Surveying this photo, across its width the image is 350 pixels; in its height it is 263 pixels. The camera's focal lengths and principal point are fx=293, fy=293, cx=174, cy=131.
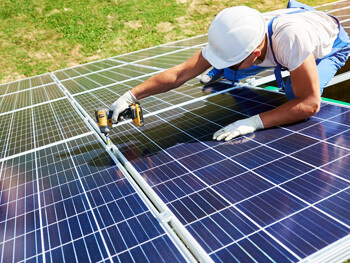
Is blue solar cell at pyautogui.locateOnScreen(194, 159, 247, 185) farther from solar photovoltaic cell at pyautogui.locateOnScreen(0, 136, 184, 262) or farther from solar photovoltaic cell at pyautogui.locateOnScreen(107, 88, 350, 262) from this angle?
solar photovoltaic cell at pyautogui.locateOnScreen(0, 136, 184, 262)

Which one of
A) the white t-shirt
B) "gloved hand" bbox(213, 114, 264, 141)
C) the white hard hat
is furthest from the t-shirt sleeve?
"gloved hand" bbox(213, 114, 264, 141)

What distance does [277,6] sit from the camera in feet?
64.7

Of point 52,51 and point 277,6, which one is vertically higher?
point 277,6

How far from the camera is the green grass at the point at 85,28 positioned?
1586 cm

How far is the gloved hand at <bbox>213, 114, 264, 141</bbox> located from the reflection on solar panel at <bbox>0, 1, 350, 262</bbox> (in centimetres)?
9

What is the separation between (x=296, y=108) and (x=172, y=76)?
172 cm

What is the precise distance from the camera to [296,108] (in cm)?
333

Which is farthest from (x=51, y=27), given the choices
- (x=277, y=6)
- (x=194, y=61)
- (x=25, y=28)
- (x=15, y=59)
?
(x=194, y=61)

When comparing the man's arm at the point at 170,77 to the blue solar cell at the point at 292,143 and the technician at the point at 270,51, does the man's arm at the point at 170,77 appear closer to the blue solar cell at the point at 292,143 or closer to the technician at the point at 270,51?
the technician at the point at 270,51

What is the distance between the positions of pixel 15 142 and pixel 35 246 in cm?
275

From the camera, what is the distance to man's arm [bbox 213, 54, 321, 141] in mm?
3301

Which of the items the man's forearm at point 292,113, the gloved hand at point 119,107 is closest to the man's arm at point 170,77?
the gloved hand at point 119,107

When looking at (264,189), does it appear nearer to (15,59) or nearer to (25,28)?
(15,59)

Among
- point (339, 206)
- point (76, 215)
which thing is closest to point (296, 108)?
point (339, 206)
